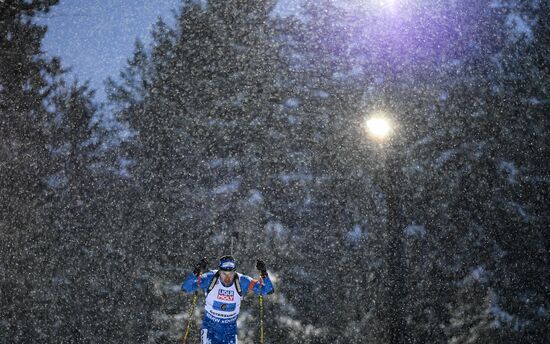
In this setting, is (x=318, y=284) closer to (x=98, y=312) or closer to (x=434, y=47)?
(x=98, y=312)

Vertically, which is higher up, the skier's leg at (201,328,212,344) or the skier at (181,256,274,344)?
the skier at (181,256,274,344)

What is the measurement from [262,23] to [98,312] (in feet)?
39.4

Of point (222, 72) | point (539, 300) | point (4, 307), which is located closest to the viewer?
point (4, 307)

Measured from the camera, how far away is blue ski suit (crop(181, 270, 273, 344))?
18.3 feet

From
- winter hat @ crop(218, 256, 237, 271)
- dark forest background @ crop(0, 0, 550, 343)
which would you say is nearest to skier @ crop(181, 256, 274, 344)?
winter hat @ crop(218, 256, 237, 271)

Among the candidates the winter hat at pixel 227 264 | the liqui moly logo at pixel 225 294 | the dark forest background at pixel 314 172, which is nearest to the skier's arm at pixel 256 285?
the liqui moly logo at pixel 225 294

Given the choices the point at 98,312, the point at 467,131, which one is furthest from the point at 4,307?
the point at 467,131

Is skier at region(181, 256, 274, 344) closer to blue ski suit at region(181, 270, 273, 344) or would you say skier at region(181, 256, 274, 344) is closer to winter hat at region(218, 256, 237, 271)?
blue ski suit at region(181, 270, 273, 344)

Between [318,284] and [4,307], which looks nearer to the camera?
[4,307]

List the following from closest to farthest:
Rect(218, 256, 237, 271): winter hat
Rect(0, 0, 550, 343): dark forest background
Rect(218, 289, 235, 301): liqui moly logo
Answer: Rect(218, 256, 237, 271): winter hat → Rect(218, 289, 235, 301): liqui moly logo → Rect(0, 0, 550, 343): dark forest background

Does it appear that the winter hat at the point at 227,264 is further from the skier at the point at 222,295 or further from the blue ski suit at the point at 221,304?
the blue ski suit at the point at 221,304

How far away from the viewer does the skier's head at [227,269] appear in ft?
17.7

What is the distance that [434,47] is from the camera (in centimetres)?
1468

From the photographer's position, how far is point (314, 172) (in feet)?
47.8
